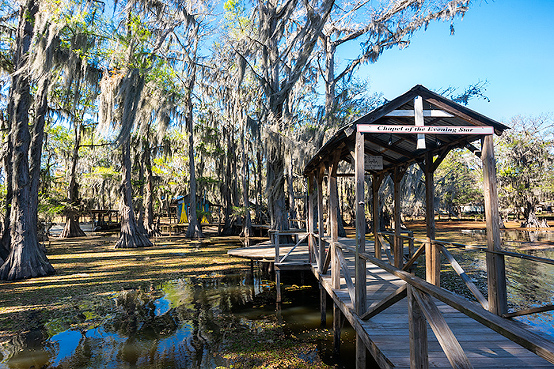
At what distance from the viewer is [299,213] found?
1558 inches

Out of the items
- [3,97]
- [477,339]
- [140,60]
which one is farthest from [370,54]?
[3,97]

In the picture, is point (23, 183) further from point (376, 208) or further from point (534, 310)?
point (534, 310)

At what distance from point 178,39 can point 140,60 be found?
8.35m

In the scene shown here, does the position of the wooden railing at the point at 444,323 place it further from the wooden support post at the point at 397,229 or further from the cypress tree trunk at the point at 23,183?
the cypress tree trunk at the point at 23,183

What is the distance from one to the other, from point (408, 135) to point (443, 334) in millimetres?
4850

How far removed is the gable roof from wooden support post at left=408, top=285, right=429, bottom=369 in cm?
268

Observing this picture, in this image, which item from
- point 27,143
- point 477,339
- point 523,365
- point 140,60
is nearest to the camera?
point 523,365

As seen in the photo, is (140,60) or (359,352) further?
(140,60)

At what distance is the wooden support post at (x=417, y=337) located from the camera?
2691mm

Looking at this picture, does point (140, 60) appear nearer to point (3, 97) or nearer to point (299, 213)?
point (3, 97)

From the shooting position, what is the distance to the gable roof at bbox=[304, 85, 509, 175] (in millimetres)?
4789

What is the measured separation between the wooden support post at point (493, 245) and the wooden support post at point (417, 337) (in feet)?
7.48

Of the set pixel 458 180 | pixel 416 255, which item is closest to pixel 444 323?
pixel 416 255

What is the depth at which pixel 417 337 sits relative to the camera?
274 cm
